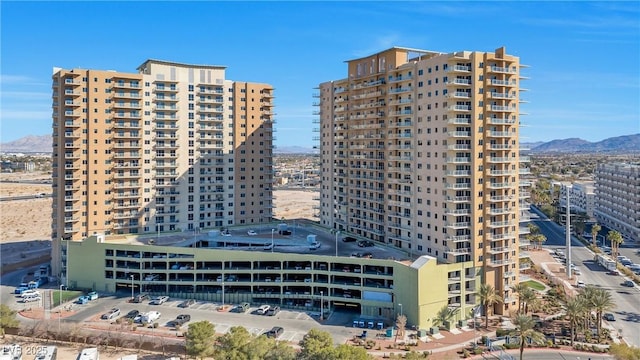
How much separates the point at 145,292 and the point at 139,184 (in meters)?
22.2

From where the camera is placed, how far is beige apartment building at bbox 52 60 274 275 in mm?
84875

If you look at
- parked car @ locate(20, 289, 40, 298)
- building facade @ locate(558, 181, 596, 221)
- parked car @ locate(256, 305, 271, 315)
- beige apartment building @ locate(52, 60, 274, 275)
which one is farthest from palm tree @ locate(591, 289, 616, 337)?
building facade @ locate(558, 181, 596, 221)

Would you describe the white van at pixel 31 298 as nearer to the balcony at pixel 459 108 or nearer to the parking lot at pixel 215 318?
the parking lot at pixel 215 318

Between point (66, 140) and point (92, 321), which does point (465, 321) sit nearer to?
point (92, 321)

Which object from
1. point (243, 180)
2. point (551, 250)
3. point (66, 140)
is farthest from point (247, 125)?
point (551, 250)

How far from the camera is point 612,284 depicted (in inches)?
3457

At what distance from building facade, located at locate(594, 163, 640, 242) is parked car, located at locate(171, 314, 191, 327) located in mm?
114926

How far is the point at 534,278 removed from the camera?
3556 inches

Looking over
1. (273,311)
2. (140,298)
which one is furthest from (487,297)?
Answer: (140,298)

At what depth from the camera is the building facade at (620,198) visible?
406 ft

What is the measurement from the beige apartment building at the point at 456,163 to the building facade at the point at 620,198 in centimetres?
7007

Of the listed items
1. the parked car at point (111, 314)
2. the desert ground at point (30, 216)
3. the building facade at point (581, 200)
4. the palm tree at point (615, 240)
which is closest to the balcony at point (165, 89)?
the parked car at point (111, 314)

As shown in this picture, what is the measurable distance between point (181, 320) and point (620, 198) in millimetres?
122404

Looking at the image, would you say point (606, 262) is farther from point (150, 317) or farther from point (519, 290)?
point (150, 317)
